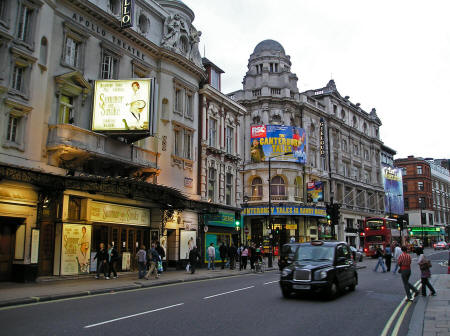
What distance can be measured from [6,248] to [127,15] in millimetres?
13955

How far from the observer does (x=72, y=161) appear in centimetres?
2050

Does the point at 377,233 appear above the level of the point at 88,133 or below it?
below

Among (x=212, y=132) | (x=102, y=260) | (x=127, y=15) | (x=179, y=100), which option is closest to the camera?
(x=102, y=260)

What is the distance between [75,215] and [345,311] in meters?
14.8

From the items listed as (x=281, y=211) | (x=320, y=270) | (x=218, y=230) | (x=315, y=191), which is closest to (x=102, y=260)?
(x=320, y=270)

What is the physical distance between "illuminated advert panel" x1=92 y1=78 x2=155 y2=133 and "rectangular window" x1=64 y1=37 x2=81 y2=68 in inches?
60.2

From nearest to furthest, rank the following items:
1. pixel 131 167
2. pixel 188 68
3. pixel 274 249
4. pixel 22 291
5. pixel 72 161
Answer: pixel 22 291, pixel 72 161, pixel 131 167, pixel 188 68, pixel 274 249

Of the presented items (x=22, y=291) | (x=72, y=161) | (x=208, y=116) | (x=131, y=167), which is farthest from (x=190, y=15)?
(x=22, y=291)

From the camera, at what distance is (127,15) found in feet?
77.2

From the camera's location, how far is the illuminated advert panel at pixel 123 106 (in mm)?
21641

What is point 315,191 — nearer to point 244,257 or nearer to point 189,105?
point 244,257

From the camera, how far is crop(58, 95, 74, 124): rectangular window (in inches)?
808

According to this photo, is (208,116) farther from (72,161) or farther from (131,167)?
(72,161)

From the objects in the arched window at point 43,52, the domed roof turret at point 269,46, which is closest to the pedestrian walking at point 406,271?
the arched window at point 43,52
